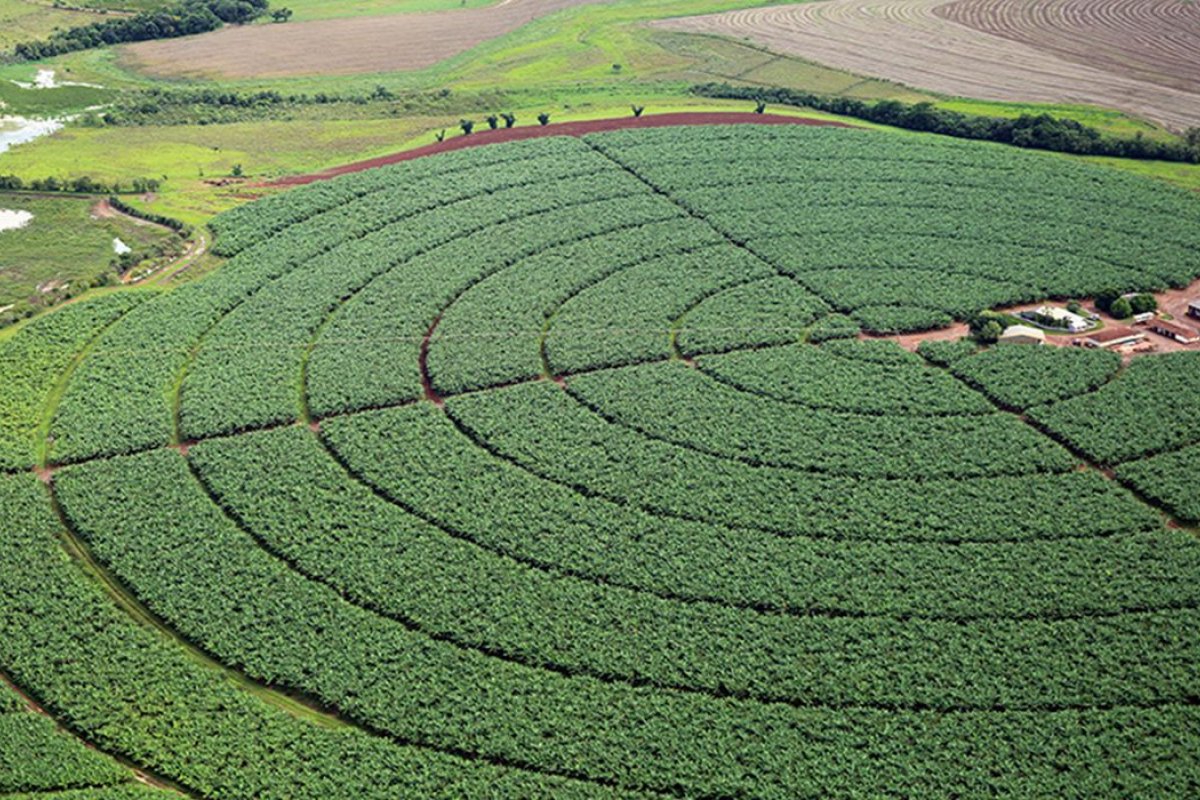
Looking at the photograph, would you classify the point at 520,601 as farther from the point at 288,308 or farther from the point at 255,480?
the point at 288,308

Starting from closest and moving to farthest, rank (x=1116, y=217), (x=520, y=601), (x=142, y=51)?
1. (x=520, y=601)
2. (x=1116, y=217)
3. (x=142, y=51)

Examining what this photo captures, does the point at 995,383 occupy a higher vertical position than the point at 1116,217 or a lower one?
lower

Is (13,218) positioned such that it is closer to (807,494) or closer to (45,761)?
(45,761)

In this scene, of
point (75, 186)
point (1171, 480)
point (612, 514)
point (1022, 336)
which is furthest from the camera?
point (75, 186)

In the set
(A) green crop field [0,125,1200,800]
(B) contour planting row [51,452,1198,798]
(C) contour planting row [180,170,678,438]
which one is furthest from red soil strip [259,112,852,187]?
(B) contour planting row [51,452,1198,798]

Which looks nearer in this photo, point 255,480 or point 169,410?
point 255,480

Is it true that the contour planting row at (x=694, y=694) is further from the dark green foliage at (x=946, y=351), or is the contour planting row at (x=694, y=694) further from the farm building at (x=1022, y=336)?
the farm building at (x=1022, y=336)

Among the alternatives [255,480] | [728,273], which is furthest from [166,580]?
[728,273]

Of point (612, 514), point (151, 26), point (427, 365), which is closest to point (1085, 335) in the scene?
point (612, 514)
